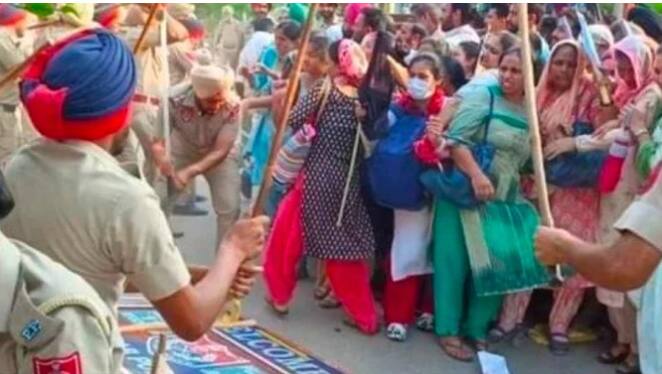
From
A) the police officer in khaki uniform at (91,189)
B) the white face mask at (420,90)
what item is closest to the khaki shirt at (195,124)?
the white face mask at (420,90)

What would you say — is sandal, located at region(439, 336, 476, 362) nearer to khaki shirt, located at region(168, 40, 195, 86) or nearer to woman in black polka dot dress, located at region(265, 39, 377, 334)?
woman in black polka dot dress, located at region(265, 39, 377, 334)

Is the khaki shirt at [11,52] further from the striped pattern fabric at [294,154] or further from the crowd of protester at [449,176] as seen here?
the striped pattern fabric at [294,154]

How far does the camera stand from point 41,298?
1853 mm

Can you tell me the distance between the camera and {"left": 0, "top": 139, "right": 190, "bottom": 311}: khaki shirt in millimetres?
2408

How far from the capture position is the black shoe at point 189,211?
28.2ft

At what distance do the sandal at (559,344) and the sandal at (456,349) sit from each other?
41cm

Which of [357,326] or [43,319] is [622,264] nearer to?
[43,319]

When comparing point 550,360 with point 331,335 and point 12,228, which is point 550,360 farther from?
point 12,228

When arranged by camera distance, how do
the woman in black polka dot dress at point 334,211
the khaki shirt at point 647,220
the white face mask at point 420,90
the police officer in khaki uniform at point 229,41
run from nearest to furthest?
1. the khaki shirt at point 647,220
2. the white face mask at point 420,90
3. the woman in black polka dot dress at point 334,211
4. the police officer in khaki uniform at point 229,41

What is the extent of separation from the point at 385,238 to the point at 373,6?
7.92ft

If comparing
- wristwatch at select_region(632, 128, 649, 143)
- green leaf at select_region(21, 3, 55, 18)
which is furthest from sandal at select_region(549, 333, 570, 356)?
green leaf at select_region(21, 3, 55, 18)

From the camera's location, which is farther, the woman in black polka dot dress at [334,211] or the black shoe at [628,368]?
the woman in black polka dot dress at [334,211]

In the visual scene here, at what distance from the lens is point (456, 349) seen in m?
5.94

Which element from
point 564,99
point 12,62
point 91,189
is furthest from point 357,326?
point 91,189
